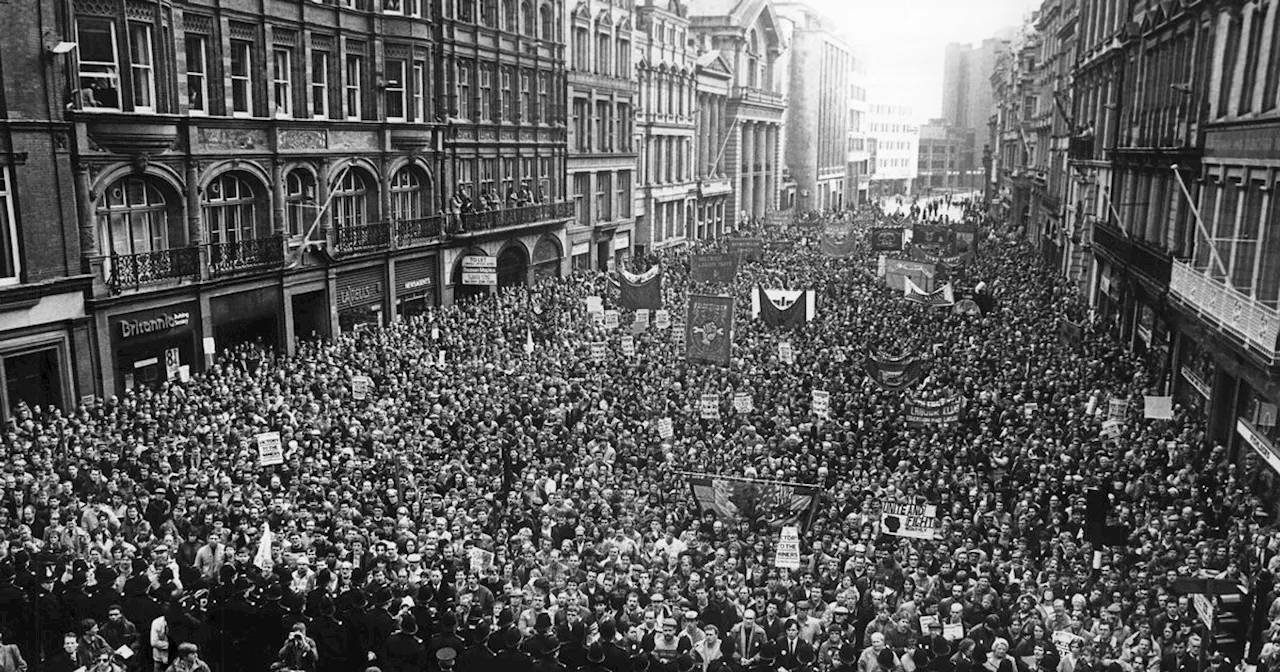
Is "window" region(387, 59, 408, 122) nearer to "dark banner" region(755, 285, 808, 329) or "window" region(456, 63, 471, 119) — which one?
"window" region(456, 63, 471, 119)

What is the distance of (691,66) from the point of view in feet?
229

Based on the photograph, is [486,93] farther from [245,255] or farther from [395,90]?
[245,255]

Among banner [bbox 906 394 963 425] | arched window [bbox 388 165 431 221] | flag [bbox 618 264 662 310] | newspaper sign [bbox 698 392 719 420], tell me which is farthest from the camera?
arched window [bbox 388 165 431 221]

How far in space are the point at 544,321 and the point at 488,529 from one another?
1743 cm

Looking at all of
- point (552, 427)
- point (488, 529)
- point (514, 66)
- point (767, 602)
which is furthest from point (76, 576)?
point (514, 66)

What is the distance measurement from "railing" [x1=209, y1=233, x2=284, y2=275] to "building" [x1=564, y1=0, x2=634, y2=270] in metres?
21.4

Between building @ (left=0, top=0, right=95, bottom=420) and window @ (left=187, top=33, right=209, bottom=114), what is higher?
window @ (left=187, top=33, right=209, bottom=114)

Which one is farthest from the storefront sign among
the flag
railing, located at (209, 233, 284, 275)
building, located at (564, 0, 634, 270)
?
building, located at (564, 0, 634, 270)

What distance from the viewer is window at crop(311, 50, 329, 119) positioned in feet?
114

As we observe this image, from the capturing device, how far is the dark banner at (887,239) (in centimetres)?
5044

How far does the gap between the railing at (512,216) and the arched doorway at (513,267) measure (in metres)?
1.37

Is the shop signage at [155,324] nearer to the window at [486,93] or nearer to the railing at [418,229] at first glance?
the railing at [418,229]

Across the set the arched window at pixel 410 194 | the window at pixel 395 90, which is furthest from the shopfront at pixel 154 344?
the window at pixel 395 90

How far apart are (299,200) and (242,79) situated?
14.1 feet
